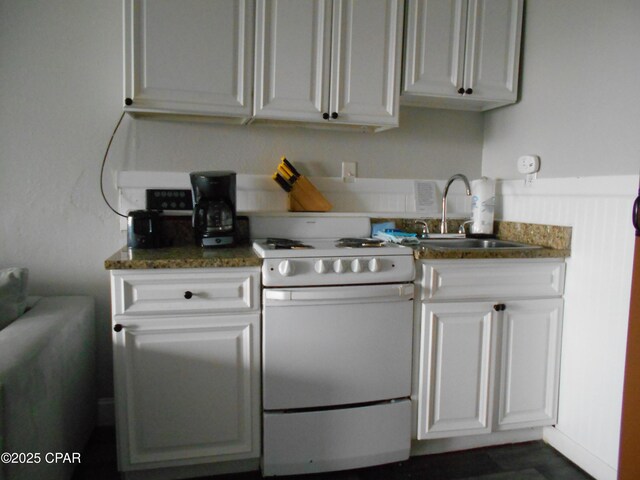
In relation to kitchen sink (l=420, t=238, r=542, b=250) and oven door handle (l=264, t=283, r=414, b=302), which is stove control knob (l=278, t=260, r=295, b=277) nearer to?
oven door handle (l=264, t=283, r=414, b=302)

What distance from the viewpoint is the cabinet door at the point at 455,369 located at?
1.75 m

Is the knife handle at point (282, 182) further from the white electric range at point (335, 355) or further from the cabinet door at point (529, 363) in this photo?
the cabinet door at point (529, 363)

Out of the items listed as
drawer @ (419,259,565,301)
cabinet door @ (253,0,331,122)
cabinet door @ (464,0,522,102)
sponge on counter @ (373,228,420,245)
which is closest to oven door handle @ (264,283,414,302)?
drawer @ (419,259,565,301)

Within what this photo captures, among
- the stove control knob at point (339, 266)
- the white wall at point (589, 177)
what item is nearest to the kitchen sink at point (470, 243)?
the white wall at point (589, 177)

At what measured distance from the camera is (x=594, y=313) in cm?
173

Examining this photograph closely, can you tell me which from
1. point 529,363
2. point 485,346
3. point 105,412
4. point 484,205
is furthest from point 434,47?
point 105,412

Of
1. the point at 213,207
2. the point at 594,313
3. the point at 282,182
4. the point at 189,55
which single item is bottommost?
the point at 594,313

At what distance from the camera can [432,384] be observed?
1.77 meters

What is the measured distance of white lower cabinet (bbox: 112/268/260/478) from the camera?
153 cm

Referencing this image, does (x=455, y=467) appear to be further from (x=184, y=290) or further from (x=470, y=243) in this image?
(x=184, y=290)

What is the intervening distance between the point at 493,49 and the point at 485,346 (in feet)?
4.35

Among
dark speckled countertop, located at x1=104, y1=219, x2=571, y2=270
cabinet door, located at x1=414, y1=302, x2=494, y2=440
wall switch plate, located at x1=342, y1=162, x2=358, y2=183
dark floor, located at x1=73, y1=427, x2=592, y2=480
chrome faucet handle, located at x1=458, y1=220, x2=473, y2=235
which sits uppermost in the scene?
wall switch plate, located at x1=342, y1=162, x2=358, y2=183

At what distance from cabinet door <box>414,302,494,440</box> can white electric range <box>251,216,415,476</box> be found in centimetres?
7

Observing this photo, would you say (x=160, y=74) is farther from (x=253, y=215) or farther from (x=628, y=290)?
(x=628, y=290)
